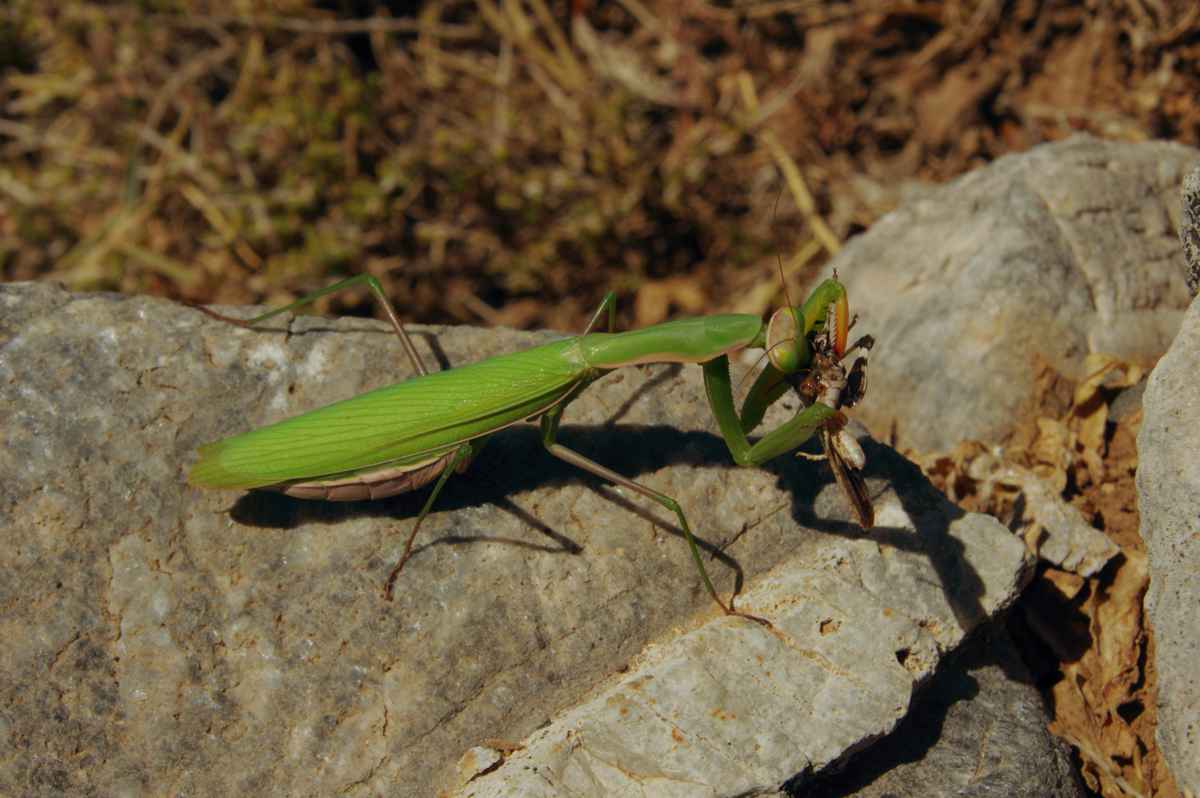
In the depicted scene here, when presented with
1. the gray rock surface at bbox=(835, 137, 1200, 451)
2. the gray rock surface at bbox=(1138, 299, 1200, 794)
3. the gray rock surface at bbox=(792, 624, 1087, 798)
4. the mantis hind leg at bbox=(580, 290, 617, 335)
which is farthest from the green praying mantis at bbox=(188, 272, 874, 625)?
the gray rock surface at bbox=(835, 137, 1200, 451)

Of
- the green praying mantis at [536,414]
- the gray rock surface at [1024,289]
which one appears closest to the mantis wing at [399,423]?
the green praying mantis at [536,414]

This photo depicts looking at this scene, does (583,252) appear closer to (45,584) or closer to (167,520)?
(167,520)

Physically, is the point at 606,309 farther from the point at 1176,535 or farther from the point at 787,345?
the point at 1176,535

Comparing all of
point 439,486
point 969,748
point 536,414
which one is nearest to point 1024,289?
point 969,748

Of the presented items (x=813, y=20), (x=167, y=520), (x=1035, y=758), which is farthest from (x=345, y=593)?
(x=813, y=20)

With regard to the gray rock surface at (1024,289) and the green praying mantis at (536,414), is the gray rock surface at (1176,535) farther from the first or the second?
the gray rock surface at (1024,289)
